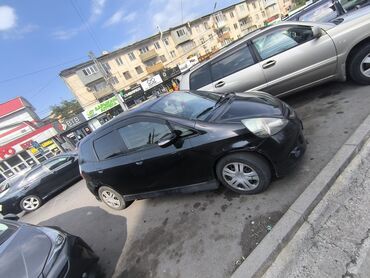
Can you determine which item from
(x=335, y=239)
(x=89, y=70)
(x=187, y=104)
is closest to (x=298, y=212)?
(x=335, y=239)

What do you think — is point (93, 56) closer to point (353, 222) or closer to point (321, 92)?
point (321, 92)

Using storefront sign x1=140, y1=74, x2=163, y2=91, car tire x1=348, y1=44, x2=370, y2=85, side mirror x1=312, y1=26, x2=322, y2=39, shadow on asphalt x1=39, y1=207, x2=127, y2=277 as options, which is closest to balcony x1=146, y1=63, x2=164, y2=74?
storefront sign x1=140, y1=74, x2=163, y2=91

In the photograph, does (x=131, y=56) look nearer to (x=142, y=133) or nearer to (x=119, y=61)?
(x=119, y=61)

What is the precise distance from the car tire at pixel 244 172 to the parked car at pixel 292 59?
2.60 m

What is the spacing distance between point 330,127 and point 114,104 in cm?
2720

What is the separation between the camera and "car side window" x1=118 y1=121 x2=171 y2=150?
3293 millimetres

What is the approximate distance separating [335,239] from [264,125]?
1.39 m

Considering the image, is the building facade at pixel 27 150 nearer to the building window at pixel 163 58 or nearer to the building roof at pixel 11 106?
the building roof at pixel 11 106

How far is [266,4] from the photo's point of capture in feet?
181

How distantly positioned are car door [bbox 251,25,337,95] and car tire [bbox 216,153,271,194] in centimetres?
261

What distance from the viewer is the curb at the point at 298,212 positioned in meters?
2.20

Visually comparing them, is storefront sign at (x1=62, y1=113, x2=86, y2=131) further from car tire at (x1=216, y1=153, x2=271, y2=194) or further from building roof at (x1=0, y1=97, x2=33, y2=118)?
car tire at (x1=216, y1=153, x2=271, y2=194)

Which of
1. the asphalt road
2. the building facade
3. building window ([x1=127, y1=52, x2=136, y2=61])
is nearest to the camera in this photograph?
the asphalt road

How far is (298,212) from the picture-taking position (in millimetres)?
2482
